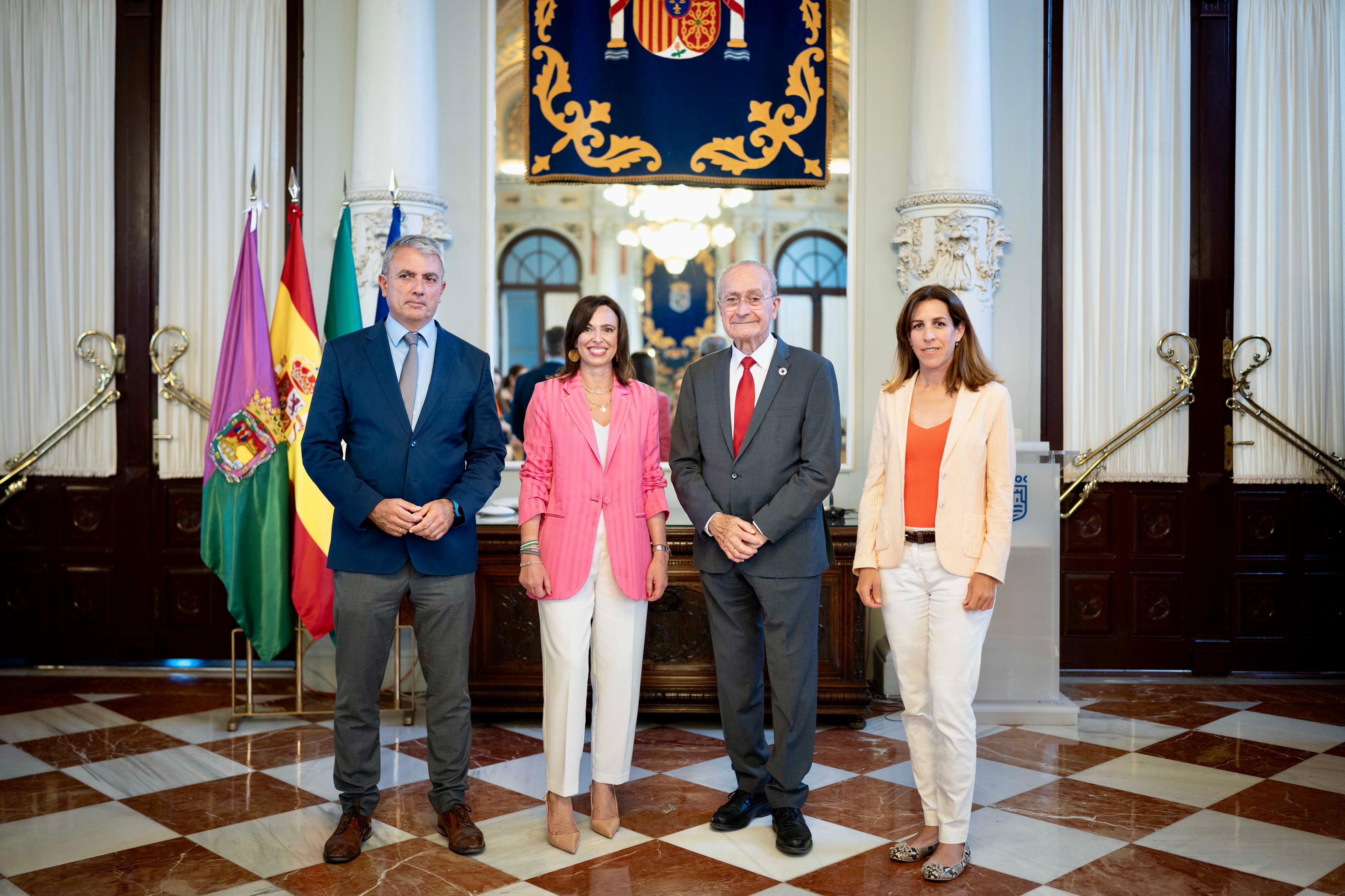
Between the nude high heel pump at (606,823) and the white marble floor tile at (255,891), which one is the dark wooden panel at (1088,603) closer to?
the nude high heel pump at (606,823)

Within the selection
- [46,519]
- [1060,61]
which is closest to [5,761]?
[46,519]

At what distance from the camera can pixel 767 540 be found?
3164mm

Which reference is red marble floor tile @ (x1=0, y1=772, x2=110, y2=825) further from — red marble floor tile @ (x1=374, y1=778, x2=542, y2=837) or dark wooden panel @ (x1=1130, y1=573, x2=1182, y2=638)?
dark wooden panel @ (x1=1130, y1=573, x2=1182, y2=638)

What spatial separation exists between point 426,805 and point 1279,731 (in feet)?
11.8

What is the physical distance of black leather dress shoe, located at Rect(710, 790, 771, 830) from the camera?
10.7 feet

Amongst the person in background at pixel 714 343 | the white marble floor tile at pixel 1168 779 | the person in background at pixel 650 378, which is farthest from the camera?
the person in background at pixel 714 343

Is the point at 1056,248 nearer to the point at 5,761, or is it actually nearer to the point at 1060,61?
the point at 1060,61

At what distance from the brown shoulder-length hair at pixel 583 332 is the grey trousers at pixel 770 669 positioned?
720 mm

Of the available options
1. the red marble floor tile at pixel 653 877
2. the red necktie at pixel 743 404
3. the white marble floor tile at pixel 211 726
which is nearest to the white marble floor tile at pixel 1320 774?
the red marble floor tile at pixel 653 877

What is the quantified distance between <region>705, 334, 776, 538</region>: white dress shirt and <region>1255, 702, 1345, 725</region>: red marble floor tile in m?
3.21

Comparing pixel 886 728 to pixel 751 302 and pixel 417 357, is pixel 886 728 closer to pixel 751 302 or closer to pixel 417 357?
pixel 751 302

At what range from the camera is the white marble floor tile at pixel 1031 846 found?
299 centimetres

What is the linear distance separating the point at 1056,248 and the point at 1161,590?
192cm

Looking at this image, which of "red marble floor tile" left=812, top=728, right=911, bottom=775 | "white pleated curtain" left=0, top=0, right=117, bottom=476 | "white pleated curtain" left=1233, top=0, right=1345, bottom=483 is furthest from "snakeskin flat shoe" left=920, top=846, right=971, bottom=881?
"white pleated curtain" left=0, top=0, right=117, bottom=476
